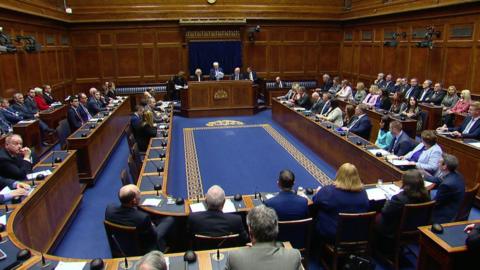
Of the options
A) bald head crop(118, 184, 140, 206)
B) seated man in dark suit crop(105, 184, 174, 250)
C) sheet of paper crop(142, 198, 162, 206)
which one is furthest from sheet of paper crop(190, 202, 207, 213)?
bald head crop(118, 184, 140, 206)

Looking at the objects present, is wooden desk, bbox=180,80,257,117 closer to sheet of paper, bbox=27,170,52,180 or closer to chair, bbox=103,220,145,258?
sheet of paper, bbox=27,170,52,180

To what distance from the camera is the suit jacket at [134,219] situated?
11.4ft

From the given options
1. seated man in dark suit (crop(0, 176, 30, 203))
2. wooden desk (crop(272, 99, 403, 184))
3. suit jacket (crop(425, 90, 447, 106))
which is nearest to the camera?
seated man in dark suit (crop(0, 176, 30, 203))

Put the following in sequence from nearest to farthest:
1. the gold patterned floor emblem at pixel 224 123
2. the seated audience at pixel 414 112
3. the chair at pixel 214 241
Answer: the chair at pixel 214 241
the seated audience at pixel 414 112
the gold patterned floor emblem at pixel 224 123

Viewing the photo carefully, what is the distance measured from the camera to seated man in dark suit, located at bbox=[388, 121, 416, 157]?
584cm

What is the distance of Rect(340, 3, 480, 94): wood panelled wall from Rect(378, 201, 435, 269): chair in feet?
23.2

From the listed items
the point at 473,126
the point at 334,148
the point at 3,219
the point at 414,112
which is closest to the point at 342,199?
the point at 3,219

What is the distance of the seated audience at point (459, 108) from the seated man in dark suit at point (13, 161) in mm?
8538

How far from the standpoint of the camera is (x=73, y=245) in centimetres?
482

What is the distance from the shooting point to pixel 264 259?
7.54 feet

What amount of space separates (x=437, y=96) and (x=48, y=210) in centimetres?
950

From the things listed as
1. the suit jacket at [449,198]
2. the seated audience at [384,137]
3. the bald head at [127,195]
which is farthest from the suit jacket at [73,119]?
the suit jacket at [449,198]

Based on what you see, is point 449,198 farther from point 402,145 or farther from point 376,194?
point 402,145

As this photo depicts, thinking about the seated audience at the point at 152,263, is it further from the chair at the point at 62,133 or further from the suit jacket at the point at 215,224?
the chair at the point at 62,133
